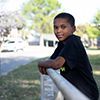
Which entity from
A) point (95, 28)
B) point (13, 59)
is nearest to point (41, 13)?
point (95, 28)

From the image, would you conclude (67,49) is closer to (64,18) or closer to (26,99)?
(64,18)

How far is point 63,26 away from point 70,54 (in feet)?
0.63

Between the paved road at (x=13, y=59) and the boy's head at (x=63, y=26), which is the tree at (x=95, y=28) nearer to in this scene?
the paved road at (x=13, y=59)

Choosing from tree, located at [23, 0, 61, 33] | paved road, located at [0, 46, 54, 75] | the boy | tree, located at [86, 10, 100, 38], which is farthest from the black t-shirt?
tree, located at [23, 0, 61, 33]

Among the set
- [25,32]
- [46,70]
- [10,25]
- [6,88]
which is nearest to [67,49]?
[46,70]

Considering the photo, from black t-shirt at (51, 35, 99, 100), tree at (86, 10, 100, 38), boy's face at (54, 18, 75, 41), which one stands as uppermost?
boy's face at (54, 18, 75, 41)

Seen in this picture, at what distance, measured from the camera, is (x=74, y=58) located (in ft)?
8.30

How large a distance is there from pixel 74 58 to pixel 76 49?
8cm

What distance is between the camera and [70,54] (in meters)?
2.52

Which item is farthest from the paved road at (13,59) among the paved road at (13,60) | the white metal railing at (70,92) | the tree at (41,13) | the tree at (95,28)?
the tree at (41,13)

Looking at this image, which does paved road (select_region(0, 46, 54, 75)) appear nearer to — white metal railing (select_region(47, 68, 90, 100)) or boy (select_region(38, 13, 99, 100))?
boy (select_region(38, 13, 99, 100))

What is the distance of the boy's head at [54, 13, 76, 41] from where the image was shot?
2.55 m

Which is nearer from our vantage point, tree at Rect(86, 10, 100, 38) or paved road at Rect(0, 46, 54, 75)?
paved road at Rect(0, 46, 54, 75)

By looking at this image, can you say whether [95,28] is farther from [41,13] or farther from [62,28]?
[62,28]
